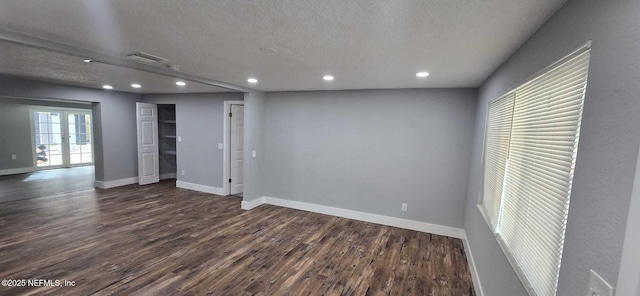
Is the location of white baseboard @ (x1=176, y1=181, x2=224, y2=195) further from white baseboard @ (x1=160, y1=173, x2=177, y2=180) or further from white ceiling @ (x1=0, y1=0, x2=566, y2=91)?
white ceiling @ (x1=0, y1=0, x2=566, y2=91)

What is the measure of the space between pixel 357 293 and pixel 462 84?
2.88m

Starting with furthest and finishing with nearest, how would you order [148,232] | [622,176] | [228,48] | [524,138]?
[148,232] → [228,48] → [524,138] → [622,176]

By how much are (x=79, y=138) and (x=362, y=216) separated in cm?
1039

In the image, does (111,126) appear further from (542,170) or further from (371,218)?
(542,170)

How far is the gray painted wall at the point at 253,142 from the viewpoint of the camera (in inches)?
189

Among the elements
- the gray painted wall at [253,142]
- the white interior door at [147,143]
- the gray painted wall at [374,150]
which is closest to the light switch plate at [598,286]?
the gray painted wall at [374,150]

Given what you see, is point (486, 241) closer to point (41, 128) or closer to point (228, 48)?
point (228, 48)

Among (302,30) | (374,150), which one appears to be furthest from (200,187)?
(302,30)

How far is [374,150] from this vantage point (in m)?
4.33

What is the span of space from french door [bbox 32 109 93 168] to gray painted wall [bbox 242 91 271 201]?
7.64 m

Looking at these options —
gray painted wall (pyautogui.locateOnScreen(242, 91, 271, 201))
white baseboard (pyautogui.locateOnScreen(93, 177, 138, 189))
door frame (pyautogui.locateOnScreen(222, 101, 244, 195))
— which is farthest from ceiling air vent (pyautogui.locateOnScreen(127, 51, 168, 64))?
white baseboard (pyautogui.locateOnScreen(93, 177, 138, 189))

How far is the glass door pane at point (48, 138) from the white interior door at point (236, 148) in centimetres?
712

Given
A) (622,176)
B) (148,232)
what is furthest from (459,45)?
(148,232)

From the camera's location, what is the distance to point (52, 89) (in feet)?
16.7
